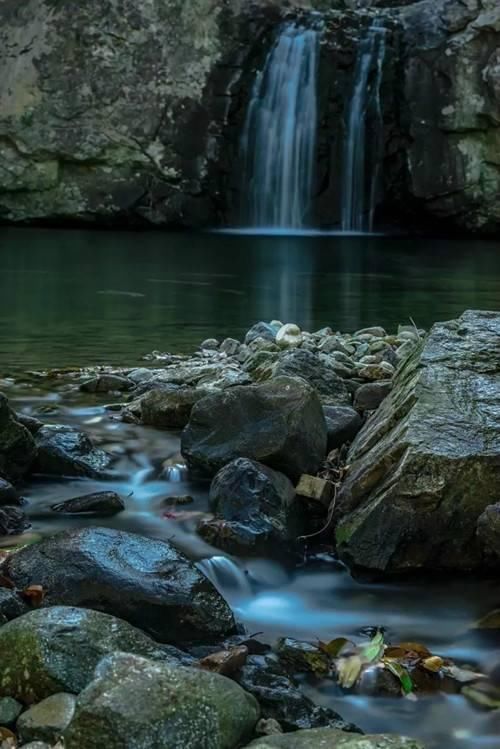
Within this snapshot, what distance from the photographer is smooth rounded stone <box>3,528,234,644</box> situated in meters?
2.93

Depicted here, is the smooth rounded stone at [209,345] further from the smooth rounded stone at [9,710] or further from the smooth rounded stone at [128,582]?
the smooth rounded stone at [9,710]

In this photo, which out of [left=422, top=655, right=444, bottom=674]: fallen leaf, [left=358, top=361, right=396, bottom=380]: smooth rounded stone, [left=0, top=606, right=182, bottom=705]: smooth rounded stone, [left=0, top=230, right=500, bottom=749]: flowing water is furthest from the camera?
Answer: [left=358, top=361, right=396, bottom=380]: smooth rounded stone

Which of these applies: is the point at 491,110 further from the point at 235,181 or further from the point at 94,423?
the point at 94,423

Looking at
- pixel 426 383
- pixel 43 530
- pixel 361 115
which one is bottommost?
pixel 43 530

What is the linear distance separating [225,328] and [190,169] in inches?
635

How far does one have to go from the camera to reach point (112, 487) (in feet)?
14.5

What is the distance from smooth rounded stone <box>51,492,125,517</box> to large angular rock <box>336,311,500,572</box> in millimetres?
946

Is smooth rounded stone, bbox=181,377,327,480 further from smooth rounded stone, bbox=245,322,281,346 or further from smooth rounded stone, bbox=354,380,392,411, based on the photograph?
smooth rounded stone, bbox=245,322,281,346

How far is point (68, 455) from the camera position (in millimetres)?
4512

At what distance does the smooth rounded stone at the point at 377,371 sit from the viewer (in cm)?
560

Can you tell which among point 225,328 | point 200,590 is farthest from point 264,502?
point 225,328

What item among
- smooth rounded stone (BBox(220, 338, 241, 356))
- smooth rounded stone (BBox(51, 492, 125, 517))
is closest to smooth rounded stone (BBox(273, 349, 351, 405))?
smooth rounded stone (BBox(51, 492, 125, 517))

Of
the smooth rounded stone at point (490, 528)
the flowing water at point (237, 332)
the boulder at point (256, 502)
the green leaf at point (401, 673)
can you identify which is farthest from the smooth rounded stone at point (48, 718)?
the smooth rounded stone at point (490, 528)

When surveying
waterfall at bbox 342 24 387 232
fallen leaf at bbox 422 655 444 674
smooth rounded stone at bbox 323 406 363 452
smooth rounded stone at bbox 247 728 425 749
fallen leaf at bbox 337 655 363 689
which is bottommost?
fallen leaf at bbox 337 655 363 689
